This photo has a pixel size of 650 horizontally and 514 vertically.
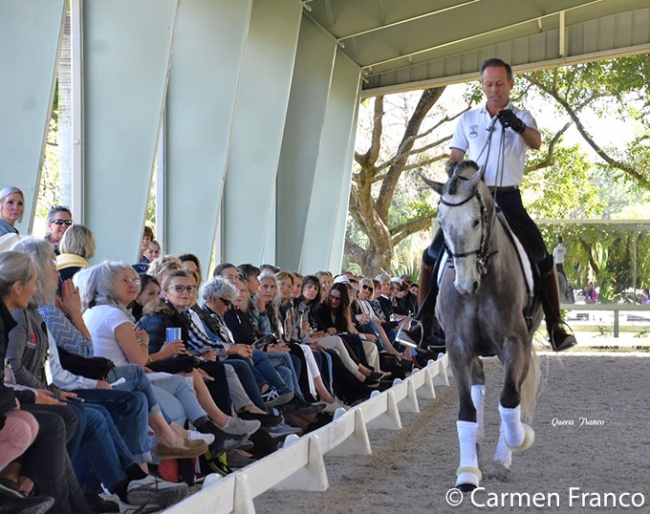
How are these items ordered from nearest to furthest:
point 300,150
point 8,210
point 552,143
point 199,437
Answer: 1. point 199,437
2. point 8,210
3. point 300,150
4. point 552,143

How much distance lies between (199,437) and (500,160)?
2.72 m

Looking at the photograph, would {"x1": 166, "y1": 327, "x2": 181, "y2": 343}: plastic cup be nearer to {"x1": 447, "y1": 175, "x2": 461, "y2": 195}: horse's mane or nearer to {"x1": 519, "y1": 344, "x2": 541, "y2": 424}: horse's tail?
{"x1": 447, "y1": 175, "x2": 461, "y2": 195}: horse's mane

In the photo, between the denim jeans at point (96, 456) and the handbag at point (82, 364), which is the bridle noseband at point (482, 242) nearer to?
the handbag at point (82, 364)

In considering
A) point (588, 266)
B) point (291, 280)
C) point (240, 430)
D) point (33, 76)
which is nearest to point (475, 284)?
point (240, 430)

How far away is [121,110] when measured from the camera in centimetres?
1034

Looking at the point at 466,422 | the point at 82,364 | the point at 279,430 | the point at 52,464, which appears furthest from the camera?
the point at 279,430

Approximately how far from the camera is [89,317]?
6.64 meters

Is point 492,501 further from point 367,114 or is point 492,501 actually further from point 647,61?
point 367,114

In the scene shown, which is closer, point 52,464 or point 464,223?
point 52,464

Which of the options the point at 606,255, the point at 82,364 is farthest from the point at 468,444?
the point at 606,255

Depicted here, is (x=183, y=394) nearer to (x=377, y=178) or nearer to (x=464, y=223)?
(x=464, y=223)

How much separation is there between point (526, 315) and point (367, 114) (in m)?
30.4

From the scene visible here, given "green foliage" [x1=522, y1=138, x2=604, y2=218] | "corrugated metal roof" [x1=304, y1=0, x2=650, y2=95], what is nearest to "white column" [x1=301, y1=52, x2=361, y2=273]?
"corrugated metal roof" [x1=304, y1=0, x2=650, y2=95]

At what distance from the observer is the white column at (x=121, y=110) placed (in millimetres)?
10164
